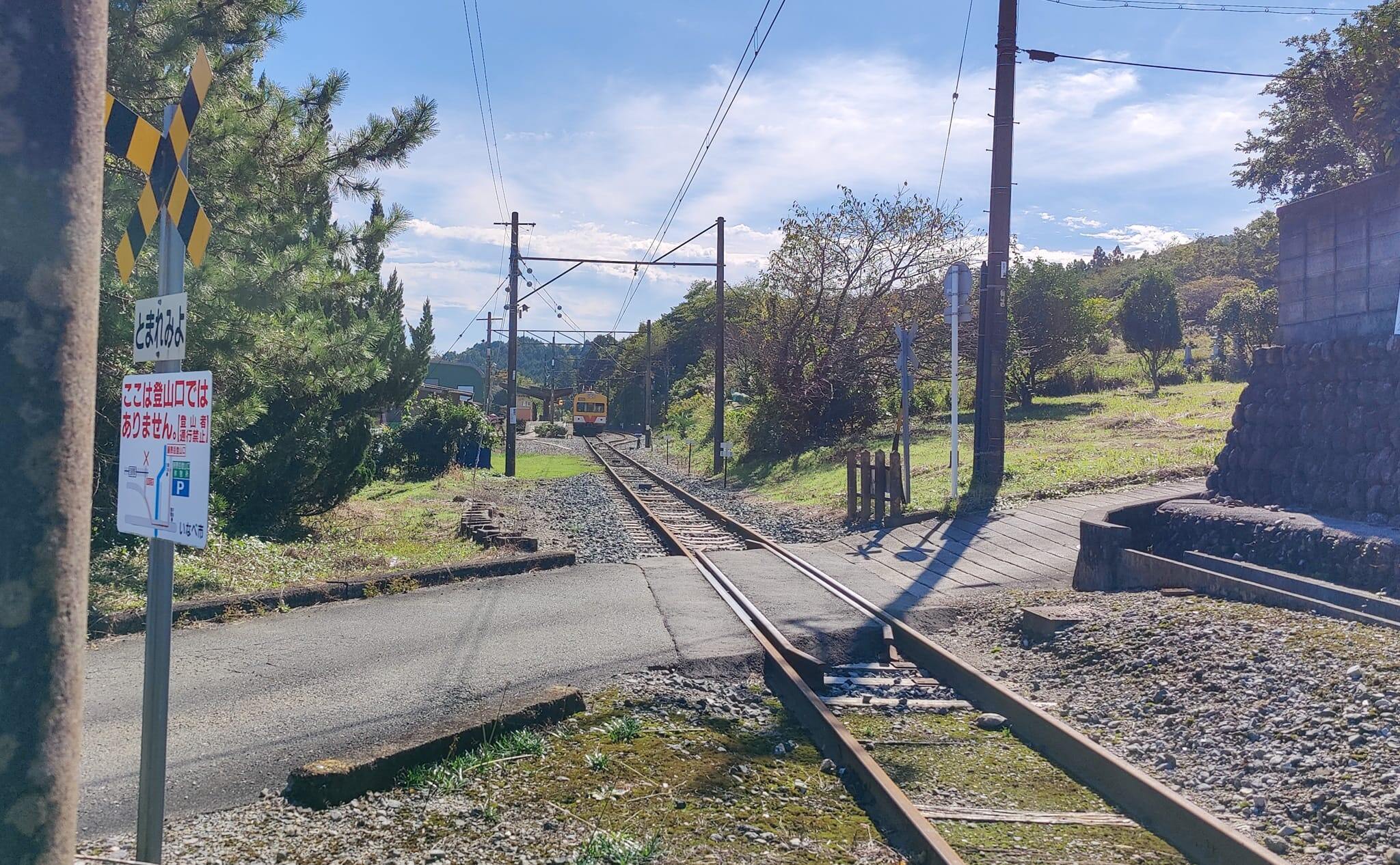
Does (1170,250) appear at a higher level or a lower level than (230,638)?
higher

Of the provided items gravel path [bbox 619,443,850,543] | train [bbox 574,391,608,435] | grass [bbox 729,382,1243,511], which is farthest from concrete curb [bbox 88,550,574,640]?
train [bbox 574,391,608,435]

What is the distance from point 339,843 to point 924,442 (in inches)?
916

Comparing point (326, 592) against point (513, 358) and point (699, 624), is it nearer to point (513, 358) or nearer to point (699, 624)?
point (699, 624)

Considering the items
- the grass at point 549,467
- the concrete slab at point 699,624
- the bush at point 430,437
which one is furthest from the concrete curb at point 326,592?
the grass at point 549,467

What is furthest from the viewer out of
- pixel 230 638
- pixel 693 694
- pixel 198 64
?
pixel 230 638

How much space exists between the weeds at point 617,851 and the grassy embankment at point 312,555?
5452 millimetres

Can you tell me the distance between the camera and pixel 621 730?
234 inches

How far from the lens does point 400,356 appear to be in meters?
20.2

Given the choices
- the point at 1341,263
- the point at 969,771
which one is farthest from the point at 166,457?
the point at 1341,263

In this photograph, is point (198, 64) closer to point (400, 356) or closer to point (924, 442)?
point (400, 356)

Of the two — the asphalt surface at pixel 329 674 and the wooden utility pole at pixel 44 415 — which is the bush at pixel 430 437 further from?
the wooden utility pole at pixel 44 415

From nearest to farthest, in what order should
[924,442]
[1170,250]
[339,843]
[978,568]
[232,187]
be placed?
[339,843], [232,187], [978,568], [924,442], [1170,250]

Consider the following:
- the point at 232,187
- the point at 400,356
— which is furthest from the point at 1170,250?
the point at 232,187

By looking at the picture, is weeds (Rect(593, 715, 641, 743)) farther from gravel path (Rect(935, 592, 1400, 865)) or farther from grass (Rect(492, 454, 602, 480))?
grass (Rect(492, 454, 602, 480))
